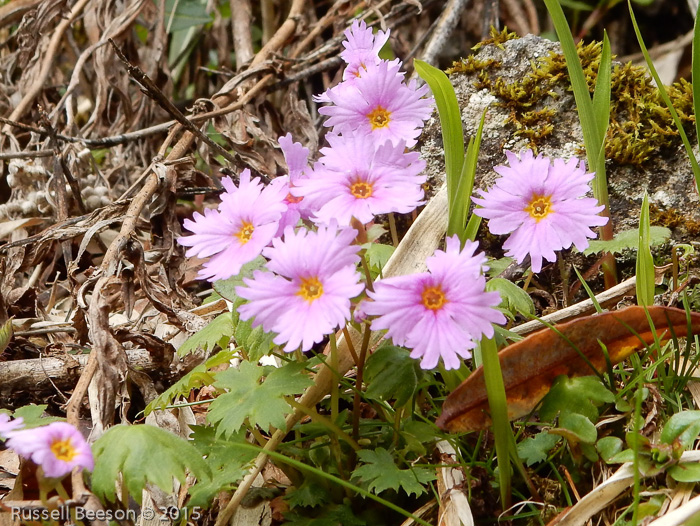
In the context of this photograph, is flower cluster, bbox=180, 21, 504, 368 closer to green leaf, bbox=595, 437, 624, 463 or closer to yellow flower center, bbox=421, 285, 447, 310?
yellow flower center, bbox=421, 285, 447, 310

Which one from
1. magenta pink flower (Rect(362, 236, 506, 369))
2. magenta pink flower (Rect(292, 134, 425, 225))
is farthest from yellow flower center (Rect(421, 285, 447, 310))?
magenta pink flower (Rect(292, 134, 425, 225))

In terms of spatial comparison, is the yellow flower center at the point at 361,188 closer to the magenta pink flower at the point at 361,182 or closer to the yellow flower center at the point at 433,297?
the magenta pink flower at the point at 361,182

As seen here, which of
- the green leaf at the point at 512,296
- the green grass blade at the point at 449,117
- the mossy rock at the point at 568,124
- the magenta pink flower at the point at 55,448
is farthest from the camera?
the mossy rock at the point at 568,124

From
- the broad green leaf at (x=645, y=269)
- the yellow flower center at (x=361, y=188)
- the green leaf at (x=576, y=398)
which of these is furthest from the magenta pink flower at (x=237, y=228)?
the broad green leaf at (x=645, y=269)

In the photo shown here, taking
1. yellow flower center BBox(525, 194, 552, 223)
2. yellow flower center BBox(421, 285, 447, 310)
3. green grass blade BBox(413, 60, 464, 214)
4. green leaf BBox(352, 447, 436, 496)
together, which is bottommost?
green leaf BBox(352, 447, 436, 496)

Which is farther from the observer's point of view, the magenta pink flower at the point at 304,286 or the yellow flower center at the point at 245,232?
the yellow flower center at the point at 245,232

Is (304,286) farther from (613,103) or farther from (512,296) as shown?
(613,103)

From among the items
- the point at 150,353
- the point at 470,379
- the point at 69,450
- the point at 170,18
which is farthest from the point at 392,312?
the point at 170,18
